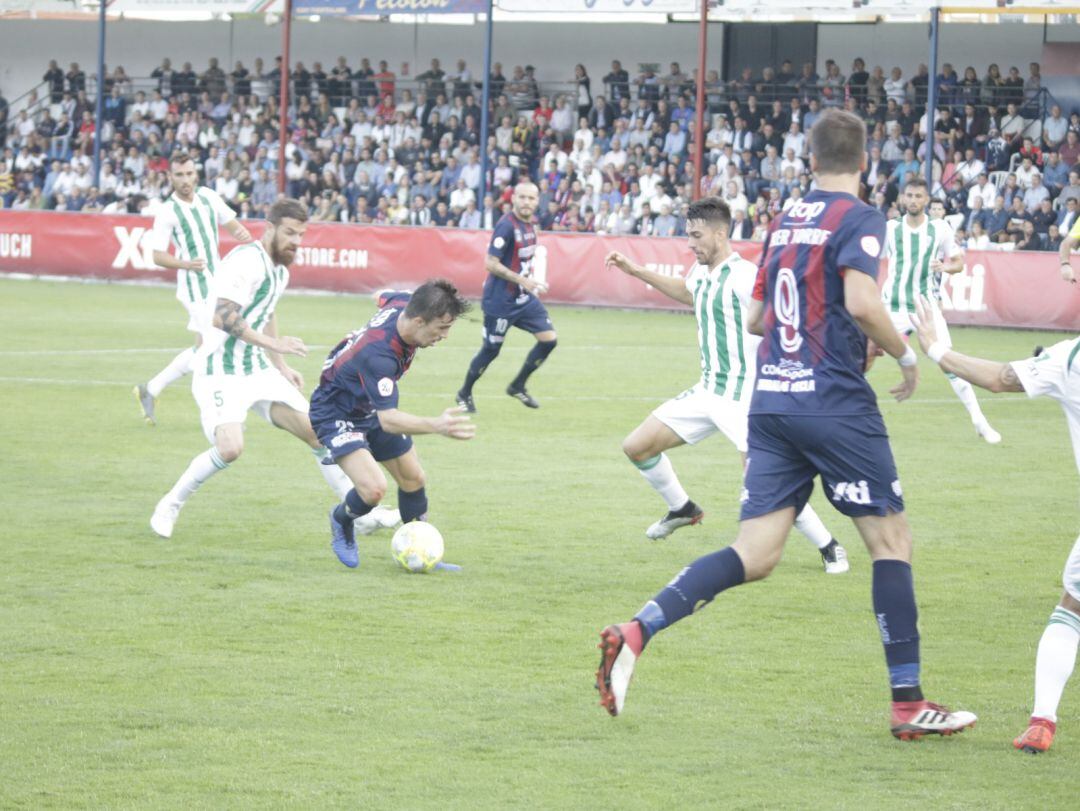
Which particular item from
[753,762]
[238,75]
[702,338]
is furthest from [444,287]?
[238,75]

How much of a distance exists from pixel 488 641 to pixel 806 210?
241 centimetres

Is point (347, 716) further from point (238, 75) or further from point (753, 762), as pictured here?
point (238, 75)

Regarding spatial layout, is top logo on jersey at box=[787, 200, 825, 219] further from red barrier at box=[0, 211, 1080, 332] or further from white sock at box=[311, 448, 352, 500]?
red barrier at box=[0, 211, 1080, 332]

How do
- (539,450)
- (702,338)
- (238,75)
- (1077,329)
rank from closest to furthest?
(702,338)
(539,450)
(1077,329)
(238,75)

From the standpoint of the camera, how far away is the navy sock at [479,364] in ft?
50.2

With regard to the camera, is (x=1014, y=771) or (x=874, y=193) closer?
(x=1014, y=771)

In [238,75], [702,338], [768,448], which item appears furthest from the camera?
[238,75]

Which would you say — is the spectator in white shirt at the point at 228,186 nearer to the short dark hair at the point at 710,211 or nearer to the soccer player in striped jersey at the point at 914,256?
the soccer player in striped jersey at the point at 914,256

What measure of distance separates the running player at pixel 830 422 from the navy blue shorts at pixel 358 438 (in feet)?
10.3

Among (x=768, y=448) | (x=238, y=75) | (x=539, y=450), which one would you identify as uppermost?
(x=238, y=75)

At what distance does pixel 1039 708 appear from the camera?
5.61 m

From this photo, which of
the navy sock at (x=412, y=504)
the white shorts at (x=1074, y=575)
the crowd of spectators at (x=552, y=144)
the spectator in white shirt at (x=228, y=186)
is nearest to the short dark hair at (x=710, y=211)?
the navy sock at (x=412, y=504)

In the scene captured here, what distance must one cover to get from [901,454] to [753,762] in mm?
7906

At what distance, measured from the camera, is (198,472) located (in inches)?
365
